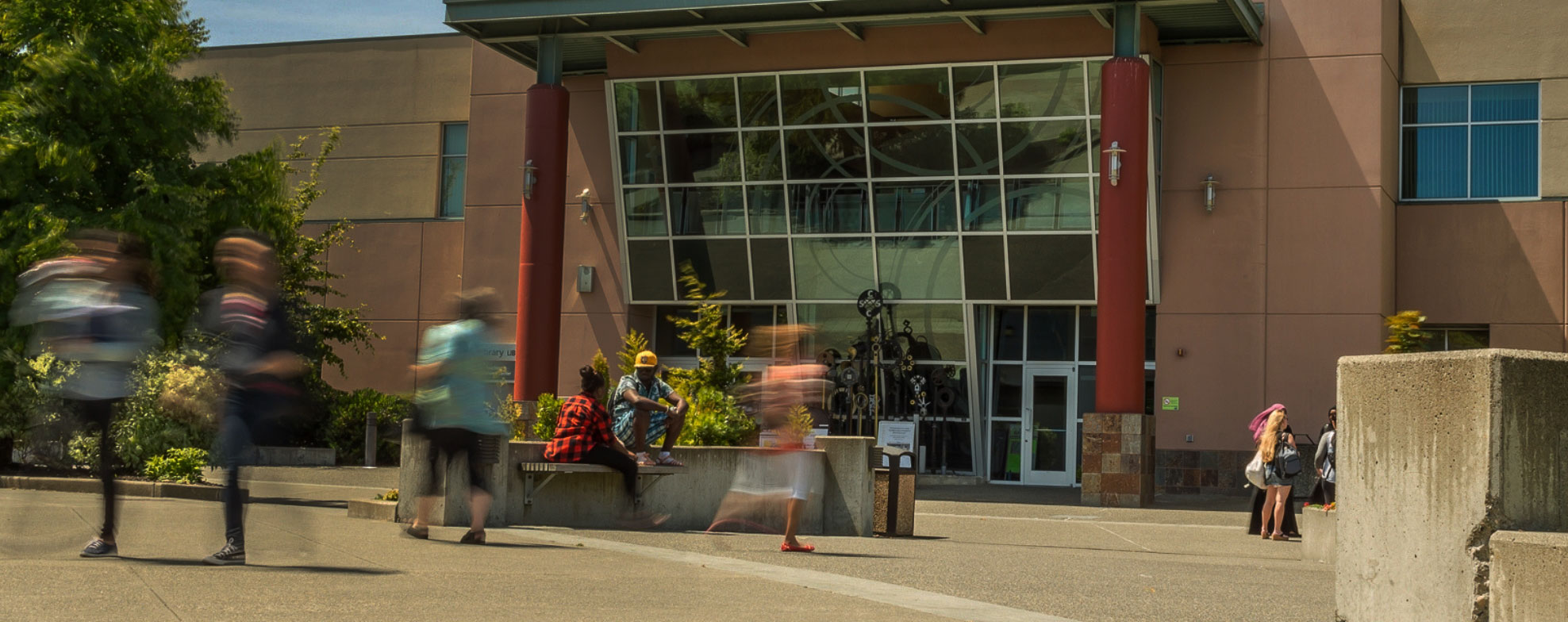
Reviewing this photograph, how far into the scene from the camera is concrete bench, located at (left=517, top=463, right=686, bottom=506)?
1191 cm

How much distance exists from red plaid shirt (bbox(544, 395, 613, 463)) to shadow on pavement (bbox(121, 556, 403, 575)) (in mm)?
3608

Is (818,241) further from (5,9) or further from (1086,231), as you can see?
(5,9)

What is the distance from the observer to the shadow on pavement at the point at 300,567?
7.91 meters

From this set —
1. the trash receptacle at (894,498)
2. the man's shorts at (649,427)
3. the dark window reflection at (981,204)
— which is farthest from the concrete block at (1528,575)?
the dark window reflection at (981,204)

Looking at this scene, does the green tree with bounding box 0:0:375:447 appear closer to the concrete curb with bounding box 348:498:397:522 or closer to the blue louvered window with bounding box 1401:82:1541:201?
the concrete curb with bounding box 348:498:397:522

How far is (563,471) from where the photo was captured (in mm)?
12172

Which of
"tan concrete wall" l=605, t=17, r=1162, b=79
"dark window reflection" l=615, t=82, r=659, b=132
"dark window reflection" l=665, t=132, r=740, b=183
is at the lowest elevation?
"dark window reflection" l=665, t=132, r=740, b=183

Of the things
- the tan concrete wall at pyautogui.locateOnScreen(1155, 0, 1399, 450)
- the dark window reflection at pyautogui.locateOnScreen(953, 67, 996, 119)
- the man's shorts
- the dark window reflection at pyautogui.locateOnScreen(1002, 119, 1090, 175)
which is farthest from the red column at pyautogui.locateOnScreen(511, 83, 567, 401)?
the man's shorts

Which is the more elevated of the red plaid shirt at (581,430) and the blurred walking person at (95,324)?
the blurred walking person at (95,324)

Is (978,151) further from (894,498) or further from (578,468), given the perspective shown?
(578,468)

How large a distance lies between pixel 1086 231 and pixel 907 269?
3.23 meters

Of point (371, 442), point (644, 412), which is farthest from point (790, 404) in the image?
point (371, 442)

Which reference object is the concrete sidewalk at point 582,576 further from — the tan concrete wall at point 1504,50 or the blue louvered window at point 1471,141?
the tan concrete wall at point 1504,50

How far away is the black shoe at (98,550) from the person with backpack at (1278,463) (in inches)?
463
